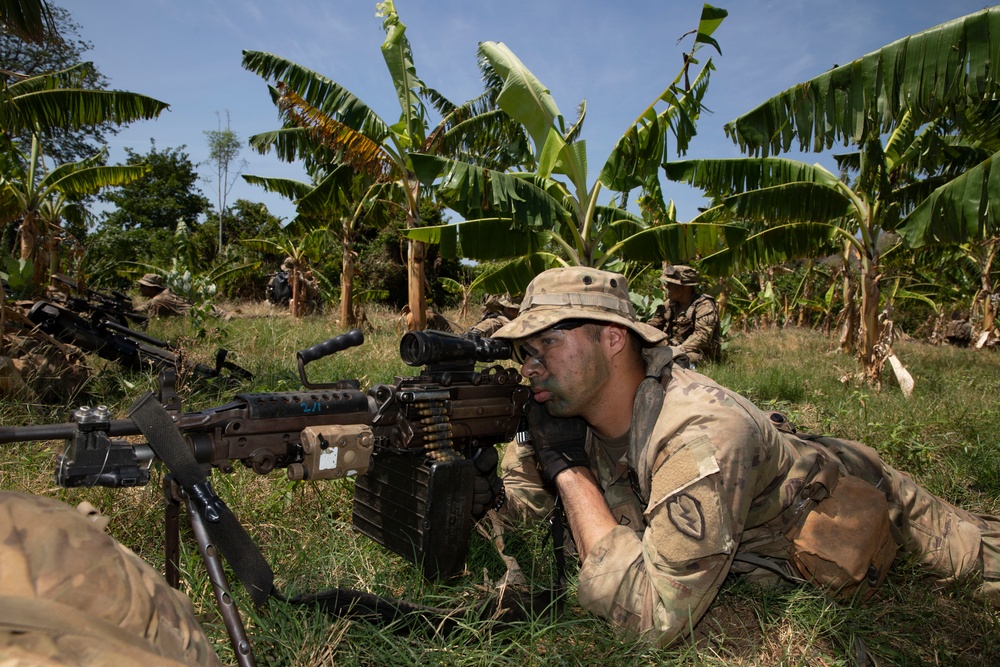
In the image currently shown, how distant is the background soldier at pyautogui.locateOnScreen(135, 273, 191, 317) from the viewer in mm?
14000

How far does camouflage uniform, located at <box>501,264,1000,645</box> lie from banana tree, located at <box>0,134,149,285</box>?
358 inches

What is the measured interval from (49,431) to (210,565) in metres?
0.59

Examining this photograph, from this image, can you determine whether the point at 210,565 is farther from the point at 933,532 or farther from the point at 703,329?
the point at 703,329

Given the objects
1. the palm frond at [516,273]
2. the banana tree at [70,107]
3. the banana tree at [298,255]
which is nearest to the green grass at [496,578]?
the banana tree at [70,107]

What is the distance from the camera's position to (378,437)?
2.67m

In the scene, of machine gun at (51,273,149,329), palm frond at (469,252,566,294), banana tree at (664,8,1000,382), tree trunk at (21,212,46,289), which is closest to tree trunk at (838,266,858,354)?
banana tree at (664,8,1000,382)

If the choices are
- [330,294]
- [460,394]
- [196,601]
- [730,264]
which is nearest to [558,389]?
[460,394]

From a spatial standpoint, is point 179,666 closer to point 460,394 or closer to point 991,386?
point 460,394

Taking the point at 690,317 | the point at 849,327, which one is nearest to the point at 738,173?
the point at 690,317

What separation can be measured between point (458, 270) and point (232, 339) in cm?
1314

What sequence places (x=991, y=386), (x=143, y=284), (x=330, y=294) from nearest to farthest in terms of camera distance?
(x=991, y=386) < (x=143, y=284) < (x=330, y=294)

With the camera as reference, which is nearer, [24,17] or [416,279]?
[24,17]

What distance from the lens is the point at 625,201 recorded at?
706 inches

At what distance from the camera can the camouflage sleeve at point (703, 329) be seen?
31.6 feet
